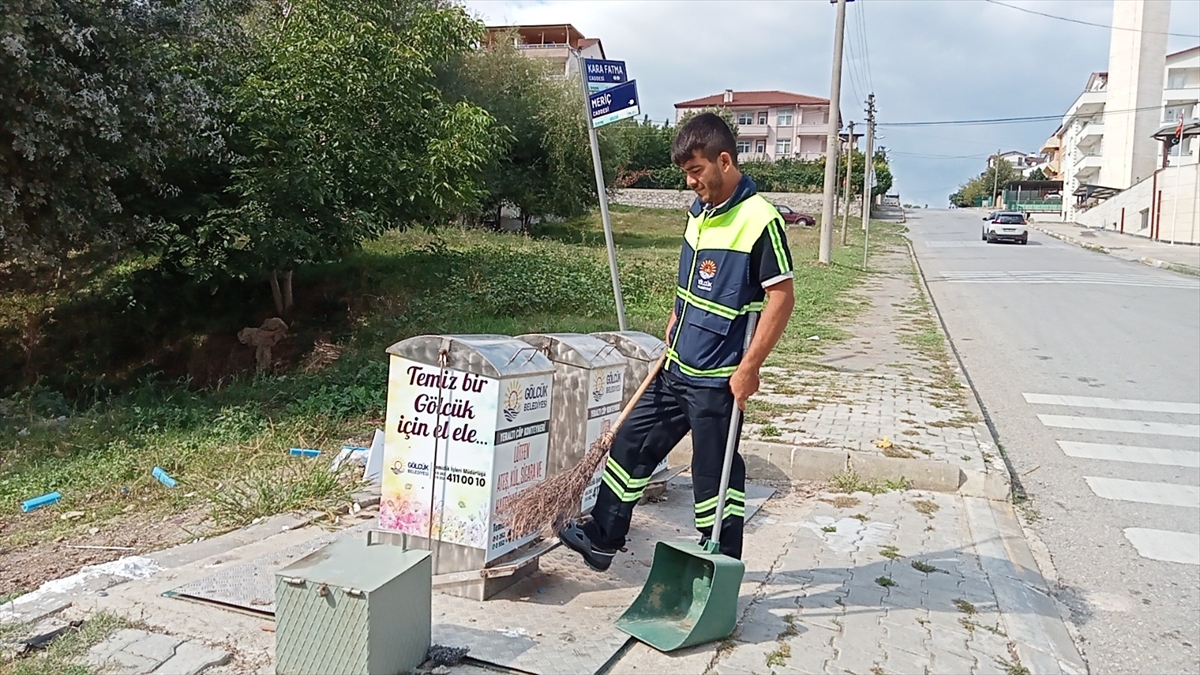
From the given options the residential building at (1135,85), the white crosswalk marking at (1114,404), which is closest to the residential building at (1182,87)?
the residential building at (1135,85)

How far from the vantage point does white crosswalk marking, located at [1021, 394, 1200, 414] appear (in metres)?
8.52

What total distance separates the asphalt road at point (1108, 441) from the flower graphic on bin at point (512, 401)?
284cm

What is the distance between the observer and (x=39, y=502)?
552 cm

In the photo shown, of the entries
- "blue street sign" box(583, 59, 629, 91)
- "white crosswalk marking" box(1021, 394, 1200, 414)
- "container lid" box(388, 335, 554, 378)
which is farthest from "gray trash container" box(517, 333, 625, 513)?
"white crosswalk marking" box(1021, 394, 1200, 414)

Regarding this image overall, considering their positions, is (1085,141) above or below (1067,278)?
above

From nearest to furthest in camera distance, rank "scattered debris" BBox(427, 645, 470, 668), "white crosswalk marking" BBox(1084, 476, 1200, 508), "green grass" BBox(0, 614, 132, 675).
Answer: "green grass" BBox(0, 614, 132, 675)
"scattered debris" BBox(427, 645, 470, 668)
"white crosswalk marking" BBox(1084, 476, 1200, 508)

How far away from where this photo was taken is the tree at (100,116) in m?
7.60

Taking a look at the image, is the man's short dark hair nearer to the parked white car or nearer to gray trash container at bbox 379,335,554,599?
gray trash container at bbox 379,335,554,599

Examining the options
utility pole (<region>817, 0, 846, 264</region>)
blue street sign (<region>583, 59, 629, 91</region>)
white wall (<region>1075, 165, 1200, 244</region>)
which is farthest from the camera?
white wall (<region>1075, 165, 1200, 244</region>)

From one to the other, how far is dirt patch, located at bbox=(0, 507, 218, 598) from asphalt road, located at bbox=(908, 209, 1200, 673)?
4721 mm

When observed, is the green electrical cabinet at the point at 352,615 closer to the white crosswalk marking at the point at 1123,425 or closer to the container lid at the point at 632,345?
the container lid at the point at 632,345

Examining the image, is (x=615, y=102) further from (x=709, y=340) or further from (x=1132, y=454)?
(x=1132, y=454)

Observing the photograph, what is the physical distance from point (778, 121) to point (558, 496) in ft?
263

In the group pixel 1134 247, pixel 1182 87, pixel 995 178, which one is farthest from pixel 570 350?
pixel 995 178
